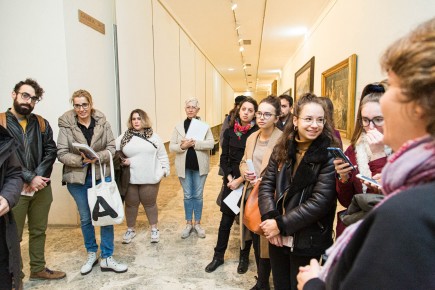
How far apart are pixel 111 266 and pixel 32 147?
1.32m

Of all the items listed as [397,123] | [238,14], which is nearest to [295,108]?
[397,123]

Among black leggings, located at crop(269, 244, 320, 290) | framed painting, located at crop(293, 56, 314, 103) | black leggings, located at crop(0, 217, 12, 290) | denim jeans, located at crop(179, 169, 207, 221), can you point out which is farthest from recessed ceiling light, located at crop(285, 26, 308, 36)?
black leggings, located at crop(0, 217, 12, 290)

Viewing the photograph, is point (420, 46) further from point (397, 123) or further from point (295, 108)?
point (295, 108)

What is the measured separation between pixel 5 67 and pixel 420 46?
4.26 meters

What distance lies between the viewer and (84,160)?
100 inches

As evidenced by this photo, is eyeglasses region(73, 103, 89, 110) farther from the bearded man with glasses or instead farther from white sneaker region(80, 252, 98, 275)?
white sneaker region(80, 252, 98, 275)

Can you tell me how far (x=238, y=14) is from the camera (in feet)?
19.6

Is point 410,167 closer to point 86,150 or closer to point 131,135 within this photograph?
point 86,150

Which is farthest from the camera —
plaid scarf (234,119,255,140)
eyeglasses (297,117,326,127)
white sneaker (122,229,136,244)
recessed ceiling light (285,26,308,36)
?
recessed ceiling light (285,26,308,36)

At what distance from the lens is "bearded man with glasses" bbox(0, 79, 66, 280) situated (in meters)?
2.35

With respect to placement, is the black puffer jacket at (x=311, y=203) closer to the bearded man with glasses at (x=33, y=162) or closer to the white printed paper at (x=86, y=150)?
the white printed paper at (x=86, y=150)

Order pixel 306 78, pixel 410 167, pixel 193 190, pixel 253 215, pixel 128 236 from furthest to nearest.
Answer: pixel 306 78 → pixel 193 190 → pixel 128 236 → pixel 253 215 → pixel 410 167

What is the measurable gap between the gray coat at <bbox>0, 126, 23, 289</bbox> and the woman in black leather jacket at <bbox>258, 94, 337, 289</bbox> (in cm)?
155

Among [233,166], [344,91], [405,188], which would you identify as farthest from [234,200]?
[344,91]
